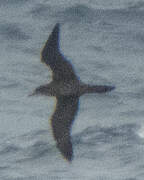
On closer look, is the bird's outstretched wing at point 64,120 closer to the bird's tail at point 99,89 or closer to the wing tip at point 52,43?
the bird's tail at point 99,89

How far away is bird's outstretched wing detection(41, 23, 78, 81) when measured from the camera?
22.8ft

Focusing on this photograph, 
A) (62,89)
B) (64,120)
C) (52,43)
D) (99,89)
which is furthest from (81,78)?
(99,89)

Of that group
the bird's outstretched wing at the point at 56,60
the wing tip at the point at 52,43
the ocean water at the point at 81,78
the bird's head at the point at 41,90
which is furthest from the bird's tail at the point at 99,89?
the ocean water at the point at 81,78

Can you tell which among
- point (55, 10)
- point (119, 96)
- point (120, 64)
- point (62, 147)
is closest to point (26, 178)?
point (119, 96)

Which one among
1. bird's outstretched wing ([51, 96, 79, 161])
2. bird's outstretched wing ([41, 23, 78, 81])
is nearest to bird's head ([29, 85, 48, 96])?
bird's outstretched wing ([41, 23, 78, 81])

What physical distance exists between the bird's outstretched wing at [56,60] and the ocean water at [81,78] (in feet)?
11.6

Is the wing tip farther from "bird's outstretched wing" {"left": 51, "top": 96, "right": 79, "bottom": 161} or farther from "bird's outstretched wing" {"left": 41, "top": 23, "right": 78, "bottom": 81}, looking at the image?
"bird's outstretched wing" {"left": 51, "top": 96, "right": 79, "bottom": 161}

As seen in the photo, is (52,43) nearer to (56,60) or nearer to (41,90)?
(56,60)

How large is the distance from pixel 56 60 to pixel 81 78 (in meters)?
5.33

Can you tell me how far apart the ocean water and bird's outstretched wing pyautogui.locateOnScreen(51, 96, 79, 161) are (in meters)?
3.95

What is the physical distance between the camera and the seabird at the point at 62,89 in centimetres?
689

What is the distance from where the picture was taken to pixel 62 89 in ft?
24.3

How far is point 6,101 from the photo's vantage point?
1382 centimetres

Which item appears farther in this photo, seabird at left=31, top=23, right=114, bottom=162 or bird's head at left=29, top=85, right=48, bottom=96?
bird's head at left=29, top=85, right=48, bottom=96
